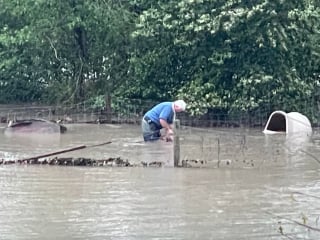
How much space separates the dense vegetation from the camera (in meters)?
22.5

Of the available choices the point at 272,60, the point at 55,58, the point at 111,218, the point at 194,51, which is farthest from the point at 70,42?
the point at 111,218

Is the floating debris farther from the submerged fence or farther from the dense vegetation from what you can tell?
the submerged fence

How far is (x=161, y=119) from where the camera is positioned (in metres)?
16.1

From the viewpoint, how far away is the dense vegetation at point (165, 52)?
2247 centimetres

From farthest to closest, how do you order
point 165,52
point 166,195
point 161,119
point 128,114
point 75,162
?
point 165,52
point 128,114
point 161,119
point 75,162
point 166,195

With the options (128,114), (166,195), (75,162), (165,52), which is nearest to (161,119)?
(75,162)

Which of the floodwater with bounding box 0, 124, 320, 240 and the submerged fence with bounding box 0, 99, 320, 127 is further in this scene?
the submerged fence with bounding box 0, 99, 320, 127

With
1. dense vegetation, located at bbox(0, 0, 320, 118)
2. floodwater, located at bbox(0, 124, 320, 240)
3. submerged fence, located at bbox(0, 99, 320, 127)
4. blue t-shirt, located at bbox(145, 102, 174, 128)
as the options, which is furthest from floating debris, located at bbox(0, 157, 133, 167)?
submerged fence, located at bbox(0, 99, 320, 127)

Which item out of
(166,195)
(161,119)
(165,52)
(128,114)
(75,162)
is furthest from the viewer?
(165,52)

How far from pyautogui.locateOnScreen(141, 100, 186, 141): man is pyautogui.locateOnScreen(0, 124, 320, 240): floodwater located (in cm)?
22

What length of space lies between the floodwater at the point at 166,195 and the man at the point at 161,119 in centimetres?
22

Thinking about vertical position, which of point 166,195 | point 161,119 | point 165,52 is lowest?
point 166,195

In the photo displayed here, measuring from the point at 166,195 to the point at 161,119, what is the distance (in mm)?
5771

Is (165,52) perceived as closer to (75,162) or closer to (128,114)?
(128,114)
